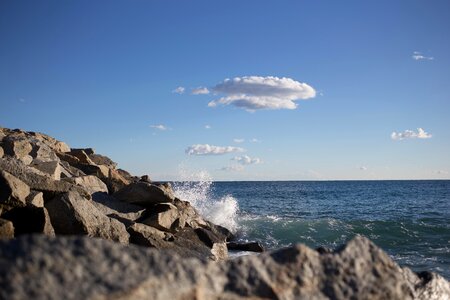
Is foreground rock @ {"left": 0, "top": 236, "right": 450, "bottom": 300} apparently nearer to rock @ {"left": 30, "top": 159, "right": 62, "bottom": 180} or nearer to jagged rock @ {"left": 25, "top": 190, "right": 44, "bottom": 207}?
jagged rock @ {"left": 25, "top": 190, "right": 44, "bottom": 207}

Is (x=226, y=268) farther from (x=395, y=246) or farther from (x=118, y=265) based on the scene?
(x=395, y=246)

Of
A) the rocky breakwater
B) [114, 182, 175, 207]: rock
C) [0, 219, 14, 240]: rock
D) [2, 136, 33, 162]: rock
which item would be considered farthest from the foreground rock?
[2, 136, 33, 162]: rock

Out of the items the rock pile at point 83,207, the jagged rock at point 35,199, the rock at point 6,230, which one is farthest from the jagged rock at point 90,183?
the rock at point 6,230

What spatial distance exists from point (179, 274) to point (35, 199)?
19.5 feet

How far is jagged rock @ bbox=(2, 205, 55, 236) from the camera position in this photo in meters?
6.77

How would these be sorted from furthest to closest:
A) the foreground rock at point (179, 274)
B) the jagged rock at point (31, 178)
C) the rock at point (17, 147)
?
the rock at point (17, 147), the jagged rock at point (31, 178), the foreground rock at point (179, 274)

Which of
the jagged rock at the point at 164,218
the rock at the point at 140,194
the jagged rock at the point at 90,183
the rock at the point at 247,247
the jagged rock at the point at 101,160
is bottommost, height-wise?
the rock at the point at 247,247

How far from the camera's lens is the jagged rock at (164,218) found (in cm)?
995

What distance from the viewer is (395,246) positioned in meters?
16.2

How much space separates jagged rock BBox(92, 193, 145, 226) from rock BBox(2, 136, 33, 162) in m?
2.30

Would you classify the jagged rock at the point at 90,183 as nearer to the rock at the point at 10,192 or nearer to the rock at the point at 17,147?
the rock at the point at 17,147

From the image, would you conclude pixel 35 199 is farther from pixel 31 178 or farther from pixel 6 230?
pixel 6 230

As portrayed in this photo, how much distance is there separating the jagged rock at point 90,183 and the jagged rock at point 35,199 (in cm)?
238

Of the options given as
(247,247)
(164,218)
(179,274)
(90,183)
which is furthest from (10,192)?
(247,247)
